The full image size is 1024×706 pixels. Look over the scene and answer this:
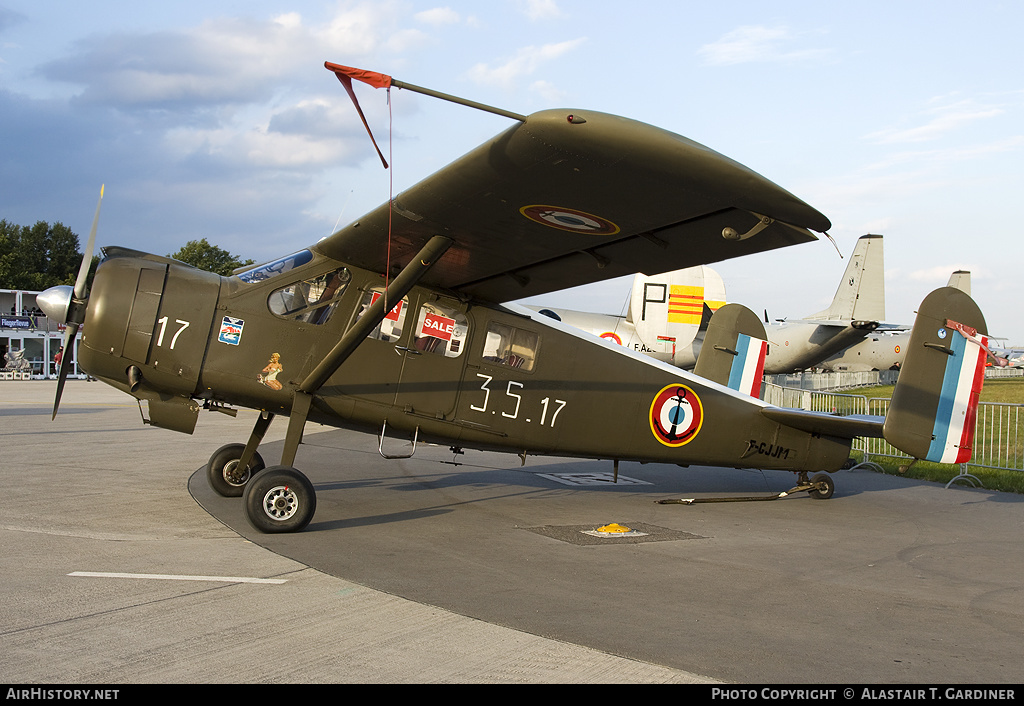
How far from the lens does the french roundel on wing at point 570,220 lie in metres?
6.00

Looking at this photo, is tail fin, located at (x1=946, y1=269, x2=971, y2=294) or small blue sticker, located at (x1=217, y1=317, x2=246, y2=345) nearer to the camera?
small blue sticker, located at (x1=217, y1=317, x2=246, y2=345)

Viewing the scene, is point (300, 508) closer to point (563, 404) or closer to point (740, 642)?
point (563, 404)

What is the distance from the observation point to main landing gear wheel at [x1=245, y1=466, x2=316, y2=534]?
696 centimetres

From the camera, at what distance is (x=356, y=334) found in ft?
23.8

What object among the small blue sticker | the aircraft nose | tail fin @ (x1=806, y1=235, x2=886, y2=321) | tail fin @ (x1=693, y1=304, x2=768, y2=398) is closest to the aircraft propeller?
the aircraft nose

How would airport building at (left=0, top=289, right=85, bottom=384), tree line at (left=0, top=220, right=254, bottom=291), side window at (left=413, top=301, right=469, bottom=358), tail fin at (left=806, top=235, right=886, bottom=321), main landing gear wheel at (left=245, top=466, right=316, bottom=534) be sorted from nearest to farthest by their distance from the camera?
main landing gear wheel at (left=245, top=466, right=316, bottom=534), side window at (left=413, top=301, right=469, bottom=358), tail fin at (left=806, top=235, right=886, bottom=321), airport building at (left=0, top=289, right=85, bottom=384), tree line at (left=0, top=220, right=254, bottom=291)

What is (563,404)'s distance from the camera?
9.02m

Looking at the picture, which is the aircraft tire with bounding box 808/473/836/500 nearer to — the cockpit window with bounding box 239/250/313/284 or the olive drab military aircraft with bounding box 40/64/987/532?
the olive drab military aircraft with bounding box 40/64/987/532

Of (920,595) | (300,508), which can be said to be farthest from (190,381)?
(920,595)

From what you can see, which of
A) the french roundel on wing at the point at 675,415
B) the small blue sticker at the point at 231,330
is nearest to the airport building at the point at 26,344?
the small blue sticker at the point at 231,330

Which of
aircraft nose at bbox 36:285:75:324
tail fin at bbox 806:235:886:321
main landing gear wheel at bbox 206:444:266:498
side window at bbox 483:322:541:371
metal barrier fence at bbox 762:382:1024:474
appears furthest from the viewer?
tail fin at bbox 806:235:886:321

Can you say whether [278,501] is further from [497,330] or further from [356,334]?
[497,330]

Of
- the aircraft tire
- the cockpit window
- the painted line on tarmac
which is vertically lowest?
the painted line on tarmac

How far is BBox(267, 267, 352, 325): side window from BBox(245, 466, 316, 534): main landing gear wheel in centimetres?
166
